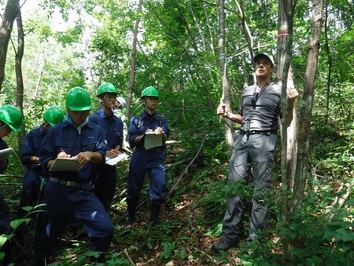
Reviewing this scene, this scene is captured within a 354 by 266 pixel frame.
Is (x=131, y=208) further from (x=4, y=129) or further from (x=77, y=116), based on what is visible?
(x=4, y=129)

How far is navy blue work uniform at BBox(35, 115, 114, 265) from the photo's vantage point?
3.46m

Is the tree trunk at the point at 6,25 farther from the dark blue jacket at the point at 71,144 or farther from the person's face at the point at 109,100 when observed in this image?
the dark blue jacket at the point at 71,144

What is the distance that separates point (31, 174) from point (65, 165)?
186 cm

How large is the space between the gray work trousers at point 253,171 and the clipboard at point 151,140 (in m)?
1.45

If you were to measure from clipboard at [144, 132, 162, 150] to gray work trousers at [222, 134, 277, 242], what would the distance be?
145cm

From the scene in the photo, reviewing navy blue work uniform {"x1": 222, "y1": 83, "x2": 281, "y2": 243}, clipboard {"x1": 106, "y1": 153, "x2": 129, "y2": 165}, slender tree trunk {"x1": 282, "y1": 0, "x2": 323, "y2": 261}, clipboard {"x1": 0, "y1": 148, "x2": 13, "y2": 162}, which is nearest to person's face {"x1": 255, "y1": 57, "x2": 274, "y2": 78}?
navy blue work uniform {"x1": 222, "y1": 83, "x2": 281, "y2": 243}

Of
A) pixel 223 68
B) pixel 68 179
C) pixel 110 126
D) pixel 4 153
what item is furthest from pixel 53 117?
pixel 223 68

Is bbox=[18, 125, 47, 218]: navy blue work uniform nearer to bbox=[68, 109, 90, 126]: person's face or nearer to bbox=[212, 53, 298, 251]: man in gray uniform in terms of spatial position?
bbox=[68, 109, 90, 126]: person's face

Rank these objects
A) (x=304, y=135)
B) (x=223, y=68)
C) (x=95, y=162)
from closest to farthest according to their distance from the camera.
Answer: (x=304, y=135) < (x=95, y=162) < (x=223, y=68)

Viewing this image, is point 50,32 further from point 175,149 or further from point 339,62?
point 339,62

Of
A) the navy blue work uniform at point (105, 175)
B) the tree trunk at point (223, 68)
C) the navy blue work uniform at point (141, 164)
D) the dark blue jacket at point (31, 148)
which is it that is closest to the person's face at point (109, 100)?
the navy blue work uniform at point (105, 175)


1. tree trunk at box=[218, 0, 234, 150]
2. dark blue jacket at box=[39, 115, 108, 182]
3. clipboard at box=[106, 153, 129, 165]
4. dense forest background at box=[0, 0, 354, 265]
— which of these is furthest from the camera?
tree trunk at box=[218, 0, 234, 150]

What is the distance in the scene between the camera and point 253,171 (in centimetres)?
380

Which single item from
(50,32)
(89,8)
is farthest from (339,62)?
(89,8)
